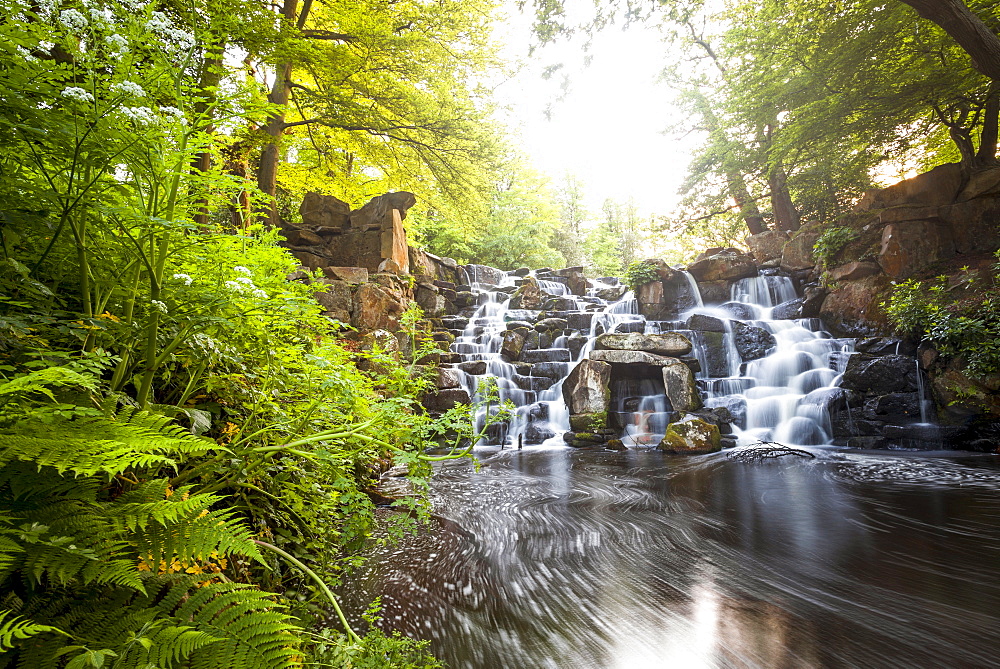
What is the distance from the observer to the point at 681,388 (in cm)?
930

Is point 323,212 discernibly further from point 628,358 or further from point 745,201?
point 745,201

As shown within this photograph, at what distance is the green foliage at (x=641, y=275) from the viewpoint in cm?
1442

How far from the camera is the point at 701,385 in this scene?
1014 centimetres

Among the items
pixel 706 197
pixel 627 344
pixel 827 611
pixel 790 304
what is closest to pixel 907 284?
pixel 790 304

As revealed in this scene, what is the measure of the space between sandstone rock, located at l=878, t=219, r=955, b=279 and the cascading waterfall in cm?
215

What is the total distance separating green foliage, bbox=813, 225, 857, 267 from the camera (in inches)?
467

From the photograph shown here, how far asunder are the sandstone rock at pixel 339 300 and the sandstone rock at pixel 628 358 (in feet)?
18.7

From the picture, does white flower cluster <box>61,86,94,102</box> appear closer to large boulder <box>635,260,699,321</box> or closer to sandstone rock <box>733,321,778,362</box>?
sandstone rock <box>733,321,778,362</box>

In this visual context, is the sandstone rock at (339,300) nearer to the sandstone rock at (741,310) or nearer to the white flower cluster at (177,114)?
the white flower cluster at (177,114)

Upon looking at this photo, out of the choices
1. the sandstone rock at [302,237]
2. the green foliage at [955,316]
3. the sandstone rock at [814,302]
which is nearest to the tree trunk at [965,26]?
the green foliage at [955,316]

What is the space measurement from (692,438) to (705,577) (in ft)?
17.8

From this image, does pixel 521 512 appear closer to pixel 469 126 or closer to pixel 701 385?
pixel 701 385

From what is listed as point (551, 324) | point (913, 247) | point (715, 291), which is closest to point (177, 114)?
point (551, 324)

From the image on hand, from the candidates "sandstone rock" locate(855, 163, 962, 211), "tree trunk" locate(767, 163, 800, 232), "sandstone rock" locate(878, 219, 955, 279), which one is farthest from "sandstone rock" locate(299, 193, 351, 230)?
"sandstone rock" locate(855, 163, 962, 211)
